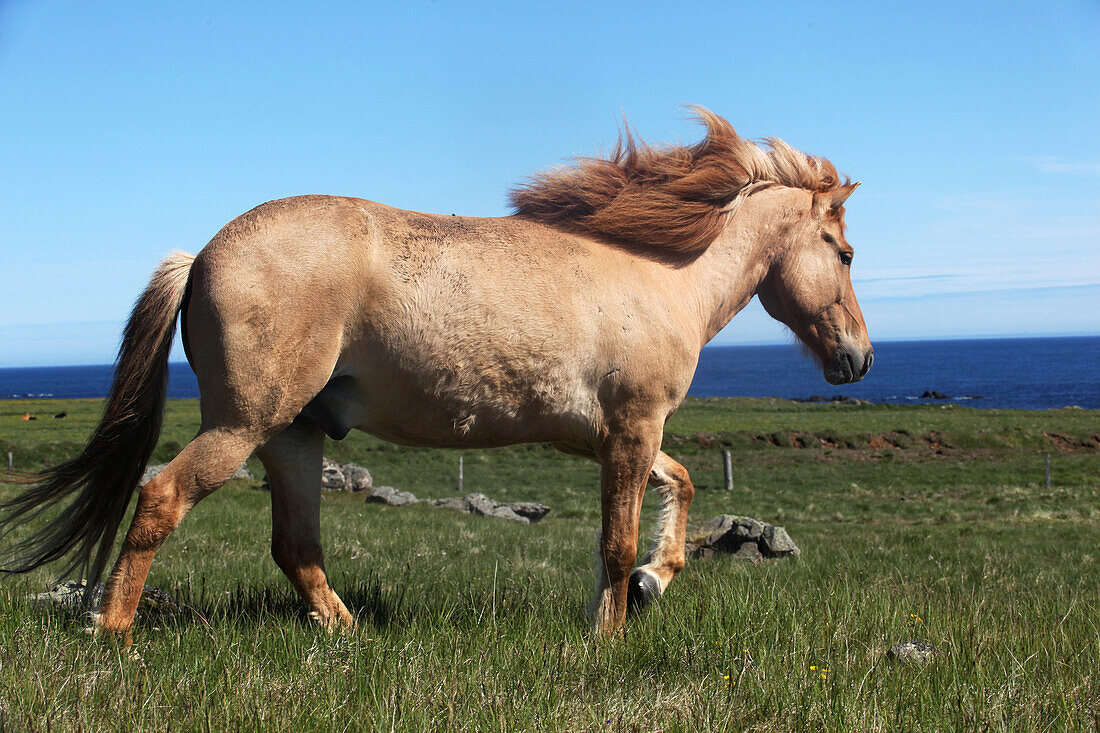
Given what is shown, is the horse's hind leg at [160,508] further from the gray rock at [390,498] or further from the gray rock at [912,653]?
the gray rock at [390,498]

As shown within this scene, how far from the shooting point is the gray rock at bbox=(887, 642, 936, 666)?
3.62 m

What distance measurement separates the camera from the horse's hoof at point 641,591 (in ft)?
14.1

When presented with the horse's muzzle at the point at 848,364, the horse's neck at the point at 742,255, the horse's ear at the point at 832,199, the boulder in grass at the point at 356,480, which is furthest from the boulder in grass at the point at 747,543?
the boulder in grass at the point at 356,480

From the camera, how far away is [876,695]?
3053mm

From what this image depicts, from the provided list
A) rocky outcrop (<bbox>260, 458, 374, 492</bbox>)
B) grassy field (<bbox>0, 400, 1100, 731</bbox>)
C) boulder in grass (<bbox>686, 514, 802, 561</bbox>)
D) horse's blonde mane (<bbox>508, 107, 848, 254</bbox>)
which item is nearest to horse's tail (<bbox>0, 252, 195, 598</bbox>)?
grassy field (<bbox>0, 400, 1100, 731</bbox>)

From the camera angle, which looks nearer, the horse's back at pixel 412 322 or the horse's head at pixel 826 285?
the horse's back at pixel 412 322

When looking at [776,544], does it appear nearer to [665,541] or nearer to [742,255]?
[665,541]

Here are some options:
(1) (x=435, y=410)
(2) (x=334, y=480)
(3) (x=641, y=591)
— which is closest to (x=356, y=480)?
(2) (x=334, y=480)

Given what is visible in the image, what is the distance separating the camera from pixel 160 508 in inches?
128

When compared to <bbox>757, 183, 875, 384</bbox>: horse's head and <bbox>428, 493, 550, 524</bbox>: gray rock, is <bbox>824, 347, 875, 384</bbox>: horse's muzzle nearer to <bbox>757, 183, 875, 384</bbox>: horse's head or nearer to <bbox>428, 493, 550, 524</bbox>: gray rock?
<bbox>757, 183, 875, 384</bbox>: horse's head

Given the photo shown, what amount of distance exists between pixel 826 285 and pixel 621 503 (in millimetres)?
1979

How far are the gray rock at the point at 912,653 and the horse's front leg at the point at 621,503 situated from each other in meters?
1.31

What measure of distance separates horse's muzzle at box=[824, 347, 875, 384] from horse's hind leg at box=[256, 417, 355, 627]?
122 inches

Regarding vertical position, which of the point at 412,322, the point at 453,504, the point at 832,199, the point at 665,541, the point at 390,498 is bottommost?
the point at 453,504
